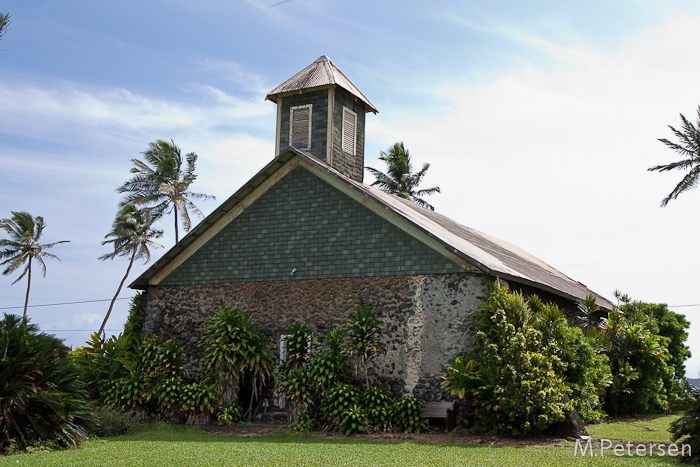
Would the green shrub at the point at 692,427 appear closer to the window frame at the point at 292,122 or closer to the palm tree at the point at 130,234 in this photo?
the window frame at the point at 292,122

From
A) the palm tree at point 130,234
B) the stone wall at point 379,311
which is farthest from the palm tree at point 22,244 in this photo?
the stone wall at point 379,311

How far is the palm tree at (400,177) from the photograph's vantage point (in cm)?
4697

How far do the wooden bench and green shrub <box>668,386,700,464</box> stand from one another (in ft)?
16.5

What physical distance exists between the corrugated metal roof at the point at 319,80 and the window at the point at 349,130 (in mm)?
658

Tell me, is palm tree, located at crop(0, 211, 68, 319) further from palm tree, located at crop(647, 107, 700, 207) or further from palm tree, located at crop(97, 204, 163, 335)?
palm tree, located at crop(647, 107, 700, 207)

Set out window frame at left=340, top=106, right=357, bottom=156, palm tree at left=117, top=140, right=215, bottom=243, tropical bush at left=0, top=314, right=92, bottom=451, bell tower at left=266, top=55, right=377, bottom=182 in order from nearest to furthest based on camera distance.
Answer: tropical bush at left=0, top=314, right=92, bottom=451
bell tower at left=266, top=55, right=377, bottom=182
window frame at left=340, top=106, right=357, bottom=156
palm tree at left=117, top=140, right=215, bottom=243

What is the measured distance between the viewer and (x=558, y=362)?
14039 millimetres

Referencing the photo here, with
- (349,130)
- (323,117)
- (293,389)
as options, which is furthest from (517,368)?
(349,130)

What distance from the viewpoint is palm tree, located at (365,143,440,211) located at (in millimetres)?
46969

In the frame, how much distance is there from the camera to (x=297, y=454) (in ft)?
38.0

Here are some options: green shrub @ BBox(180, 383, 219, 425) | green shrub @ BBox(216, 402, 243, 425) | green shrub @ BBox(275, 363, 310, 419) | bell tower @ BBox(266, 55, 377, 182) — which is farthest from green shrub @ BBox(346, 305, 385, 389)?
bell tower @ BBox(266, 55, 377, 182)

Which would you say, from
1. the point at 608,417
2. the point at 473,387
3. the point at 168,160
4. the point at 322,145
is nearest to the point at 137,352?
the point at 322,145

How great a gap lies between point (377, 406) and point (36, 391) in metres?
7.22

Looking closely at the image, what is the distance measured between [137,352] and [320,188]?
6.84 m
